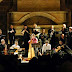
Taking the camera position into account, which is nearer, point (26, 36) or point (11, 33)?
point (26, 36)

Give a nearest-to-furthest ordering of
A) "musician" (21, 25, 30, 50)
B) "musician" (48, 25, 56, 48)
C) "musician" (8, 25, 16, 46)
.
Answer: "musician" (21, 25, 30, 50), "musician" (48, 25, 56, 48), "musician" (8, 25, 16, 46)

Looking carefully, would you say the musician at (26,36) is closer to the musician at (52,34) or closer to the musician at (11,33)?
the musician at (11,33)

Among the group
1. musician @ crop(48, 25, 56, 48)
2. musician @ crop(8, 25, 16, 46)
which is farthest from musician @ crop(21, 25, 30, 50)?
musician @ crop(48, 25, 56, 48)

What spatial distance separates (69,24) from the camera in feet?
52.5

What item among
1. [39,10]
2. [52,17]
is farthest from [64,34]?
[39,10]

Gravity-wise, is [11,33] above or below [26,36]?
above

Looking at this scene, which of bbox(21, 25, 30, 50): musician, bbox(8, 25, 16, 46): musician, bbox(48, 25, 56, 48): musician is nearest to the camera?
bbox(21, 25, 30, 50): musician

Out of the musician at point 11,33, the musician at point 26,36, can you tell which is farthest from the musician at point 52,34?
the musician at point 11,33

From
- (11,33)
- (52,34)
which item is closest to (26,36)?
(11,33)

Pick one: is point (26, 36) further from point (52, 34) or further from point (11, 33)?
point (52, 34)

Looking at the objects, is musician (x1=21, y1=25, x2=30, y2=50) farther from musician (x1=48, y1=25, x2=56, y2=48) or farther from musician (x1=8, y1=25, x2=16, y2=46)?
musician (x1=48, y1=25, x2=56, y2=48)

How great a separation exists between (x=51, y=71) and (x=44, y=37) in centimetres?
1026

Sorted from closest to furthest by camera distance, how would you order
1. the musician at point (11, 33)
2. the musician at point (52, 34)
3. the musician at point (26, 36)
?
the musician at point (26, 36), the musician at point (52, 34), the musician at point (11, 33)

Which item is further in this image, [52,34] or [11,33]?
[11,33]
